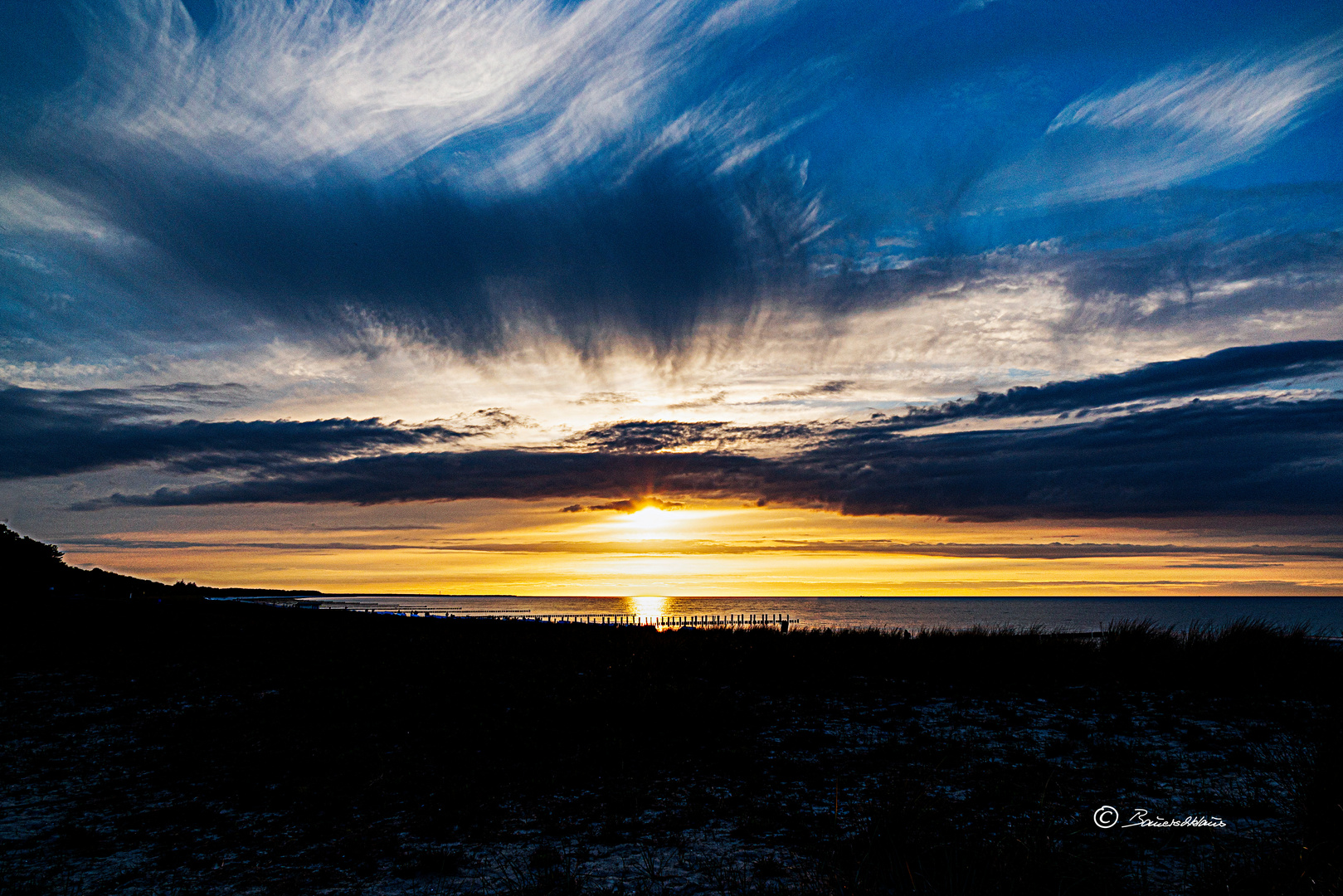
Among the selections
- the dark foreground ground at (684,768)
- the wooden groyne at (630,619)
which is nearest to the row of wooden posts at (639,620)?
the wooden groyne at (630,619)

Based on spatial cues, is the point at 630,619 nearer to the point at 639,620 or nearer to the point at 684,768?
the point at 639,620

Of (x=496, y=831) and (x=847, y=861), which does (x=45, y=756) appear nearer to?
(x=496, y=831)

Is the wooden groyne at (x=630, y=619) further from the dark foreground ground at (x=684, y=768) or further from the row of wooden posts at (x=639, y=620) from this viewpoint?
the dark foreground ground at (x=684, y=768)

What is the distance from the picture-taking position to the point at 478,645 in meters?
26.6

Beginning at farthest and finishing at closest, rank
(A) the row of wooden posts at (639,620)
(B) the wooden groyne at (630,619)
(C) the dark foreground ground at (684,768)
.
→ (A) the row of wooden posts at (639,620) < (B) the wooden groyne at (630,619) < (C) the dark foreground ground at (684,768)

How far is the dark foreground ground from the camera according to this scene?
7512 mm

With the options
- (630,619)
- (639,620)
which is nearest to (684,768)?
(639,620)

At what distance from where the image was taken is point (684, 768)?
12016mm

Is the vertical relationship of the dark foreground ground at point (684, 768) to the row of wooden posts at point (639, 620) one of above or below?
below

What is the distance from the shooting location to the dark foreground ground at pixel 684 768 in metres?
7.51

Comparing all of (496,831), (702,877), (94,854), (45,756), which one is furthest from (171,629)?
(702,877)

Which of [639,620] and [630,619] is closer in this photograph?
[639,620]


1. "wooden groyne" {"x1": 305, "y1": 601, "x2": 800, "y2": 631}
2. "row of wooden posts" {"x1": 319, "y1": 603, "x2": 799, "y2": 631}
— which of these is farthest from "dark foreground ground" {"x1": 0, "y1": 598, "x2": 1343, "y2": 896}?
"row of wooden posts" {"x1": 319, "y1": 603, "x2": 799, "y2": 631}

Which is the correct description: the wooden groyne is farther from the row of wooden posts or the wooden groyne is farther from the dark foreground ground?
the dark foreground ground
